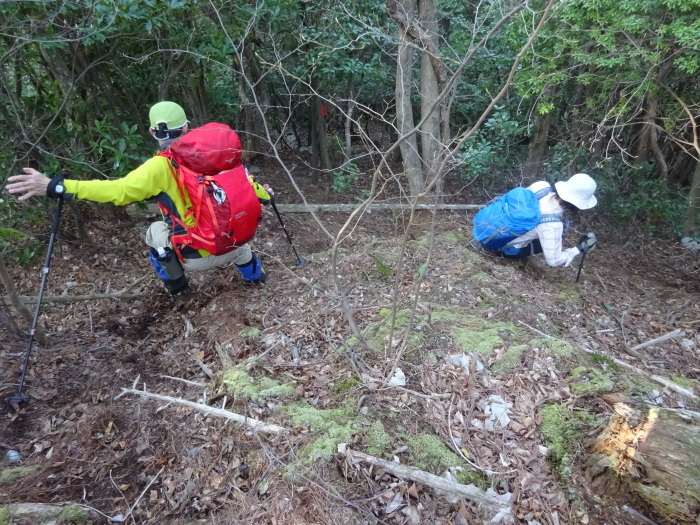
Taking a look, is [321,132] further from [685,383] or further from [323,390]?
[685,383]

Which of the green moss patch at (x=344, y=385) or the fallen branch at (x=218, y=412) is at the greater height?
the fallen branch at (x=218, y=412)

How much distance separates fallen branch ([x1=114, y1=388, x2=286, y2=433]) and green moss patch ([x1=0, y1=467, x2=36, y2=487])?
727 millimetres

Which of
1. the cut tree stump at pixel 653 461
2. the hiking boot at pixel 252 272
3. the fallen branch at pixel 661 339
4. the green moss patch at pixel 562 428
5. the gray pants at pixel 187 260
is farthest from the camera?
the hiking boot at pixel 252 272

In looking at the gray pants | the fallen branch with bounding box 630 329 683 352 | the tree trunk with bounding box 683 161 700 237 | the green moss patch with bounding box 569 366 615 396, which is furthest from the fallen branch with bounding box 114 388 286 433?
the tree trunk with bounding box 683 161 700 237

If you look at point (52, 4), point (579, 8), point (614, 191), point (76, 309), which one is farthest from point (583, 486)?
point (614, 191)

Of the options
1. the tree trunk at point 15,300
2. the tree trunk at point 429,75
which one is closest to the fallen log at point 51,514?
the tree trunk at point 15,300

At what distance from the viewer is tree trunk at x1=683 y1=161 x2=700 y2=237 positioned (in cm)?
739

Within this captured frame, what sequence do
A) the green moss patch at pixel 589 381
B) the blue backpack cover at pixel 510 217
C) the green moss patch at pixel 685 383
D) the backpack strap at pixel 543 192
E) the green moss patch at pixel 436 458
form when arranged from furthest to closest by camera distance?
the backpack strap at pixel 543 192 → the blue backpack cover at pixel 510 217 → the green moss patch at pixel 685 383 → the green moss patch at pixel 589 381 → the green moss patch at pixel 436 458

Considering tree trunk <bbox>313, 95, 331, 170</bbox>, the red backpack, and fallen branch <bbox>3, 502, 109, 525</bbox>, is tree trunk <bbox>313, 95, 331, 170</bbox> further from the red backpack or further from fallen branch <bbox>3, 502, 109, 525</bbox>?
fallen branch <bbox>3, 502, 109, 525</bbox>

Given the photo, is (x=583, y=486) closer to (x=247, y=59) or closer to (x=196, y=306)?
(x=196, y=306)

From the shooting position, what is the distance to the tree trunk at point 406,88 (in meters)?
5.09

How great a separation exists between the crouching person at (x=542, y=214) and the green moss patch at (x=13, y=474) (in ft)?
16.3

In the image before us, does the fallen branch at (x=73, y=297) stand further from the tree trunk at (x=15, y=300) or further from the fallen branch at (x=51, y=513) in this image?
the fallen branch at (x=51, y=513)

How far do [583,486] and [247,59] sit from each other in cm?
748
